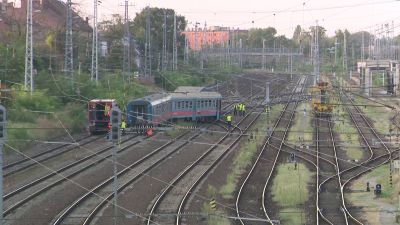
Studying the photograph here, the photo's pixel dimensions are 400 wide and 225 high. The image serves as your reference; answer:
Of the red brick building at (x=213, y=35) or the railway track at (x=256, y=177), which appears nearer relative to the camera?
the railway track at (x=256, y=177)

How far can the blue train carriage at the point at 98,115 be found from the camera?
32.9m

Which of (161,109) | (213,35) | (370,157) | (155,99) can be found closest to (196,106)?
(155,99)

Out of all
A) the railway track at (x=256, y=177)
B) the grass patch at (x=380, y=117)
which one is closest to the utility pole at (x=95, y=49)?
the railway track at (x=256, y=177)

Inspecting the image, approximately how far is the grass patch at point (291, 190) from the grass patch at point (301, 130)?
7.93m

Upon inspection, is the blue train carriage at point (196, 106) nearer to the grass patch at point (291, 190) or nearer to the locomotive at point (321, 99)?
the locomotive at point (321, 99)

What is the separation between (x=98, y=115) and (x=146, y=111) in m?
2.38

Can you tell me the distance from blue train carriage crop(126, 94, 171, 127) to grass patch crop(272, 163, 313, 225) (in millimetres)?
9172

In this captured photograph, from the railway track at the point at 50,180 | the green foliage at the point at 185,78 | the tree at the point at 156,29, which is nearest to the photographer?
the railway track at the point at 50,180

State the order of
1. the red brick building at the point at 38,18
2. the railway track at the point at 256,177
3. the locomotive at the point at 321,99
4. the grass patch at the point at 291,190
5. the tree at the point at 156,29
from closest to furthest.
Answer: the grass patch at the point at 291,190 < the railway track at the point at 256,177 < the locomotive at the point at 321,99 < the red brick building at the point at 38,18 < the tree at the point at 156,29

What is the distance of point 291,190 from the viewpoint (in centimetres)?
2062

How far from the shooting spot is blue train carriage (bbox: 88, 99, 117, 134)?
32.9 m

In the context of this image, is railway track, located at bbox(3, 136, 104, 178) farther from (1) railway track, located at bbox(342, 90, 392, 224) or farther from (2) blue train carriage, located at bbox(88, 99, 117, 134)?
(1) railway track, located at bbox(342, 90, 392, 224)

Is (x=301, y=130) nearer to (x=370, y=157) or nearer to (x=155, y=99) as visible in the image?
(x=155, y=99)

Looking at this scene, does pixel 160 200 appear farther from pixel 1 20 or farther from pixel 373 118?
pixel 1 20
